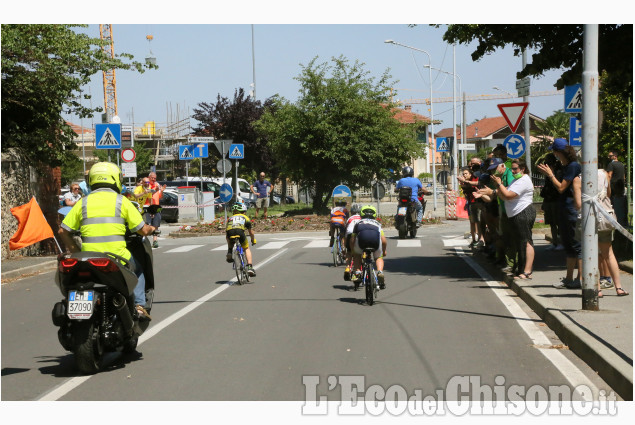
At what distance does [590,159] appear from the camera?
9281 millimetres

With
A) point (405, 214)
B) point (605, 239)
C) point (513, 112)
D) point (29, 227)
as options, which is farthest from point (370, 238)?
point (405, 214)

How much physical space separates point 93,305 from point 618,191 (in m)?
11.3

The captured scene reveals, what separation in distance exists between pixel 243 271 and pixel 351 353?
6287mm

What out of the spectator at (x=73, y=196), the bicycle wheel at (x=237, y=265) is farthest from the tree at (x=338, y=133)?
the bicycle wheel at (x=237, y=265)

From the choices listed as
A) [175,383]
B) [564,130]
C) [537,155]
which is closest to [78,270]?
[175,383]

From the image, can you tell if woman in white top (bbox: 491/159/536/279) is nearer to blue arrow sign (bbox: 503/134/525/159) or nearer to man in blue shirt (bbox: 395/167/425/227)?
blue arrow sign (bbox: 503/134/525/159)

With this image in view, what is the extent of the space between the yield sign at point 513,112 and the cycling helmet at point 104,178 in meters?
12.0

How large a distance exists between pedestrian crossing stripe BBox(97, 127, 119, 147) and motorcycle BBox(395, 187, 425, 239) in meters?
7.67

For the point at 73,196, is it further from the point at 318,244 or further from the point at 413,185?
the point at 413,185

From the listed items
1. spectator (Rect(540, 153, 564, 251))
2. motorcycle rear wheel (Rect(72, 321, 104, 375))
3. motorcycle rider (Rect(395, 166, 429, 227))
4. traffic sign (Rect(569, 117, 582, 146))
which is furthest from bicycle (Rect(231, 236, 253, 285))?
motorcycle rider (Rect(395, 166, 429, 227))

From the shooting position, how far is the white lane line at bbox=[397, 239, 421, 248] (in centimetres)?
2150

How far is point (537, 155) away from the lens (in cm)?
4959

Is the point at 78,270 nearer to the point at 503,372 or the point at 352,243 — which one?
the point at 503,372
